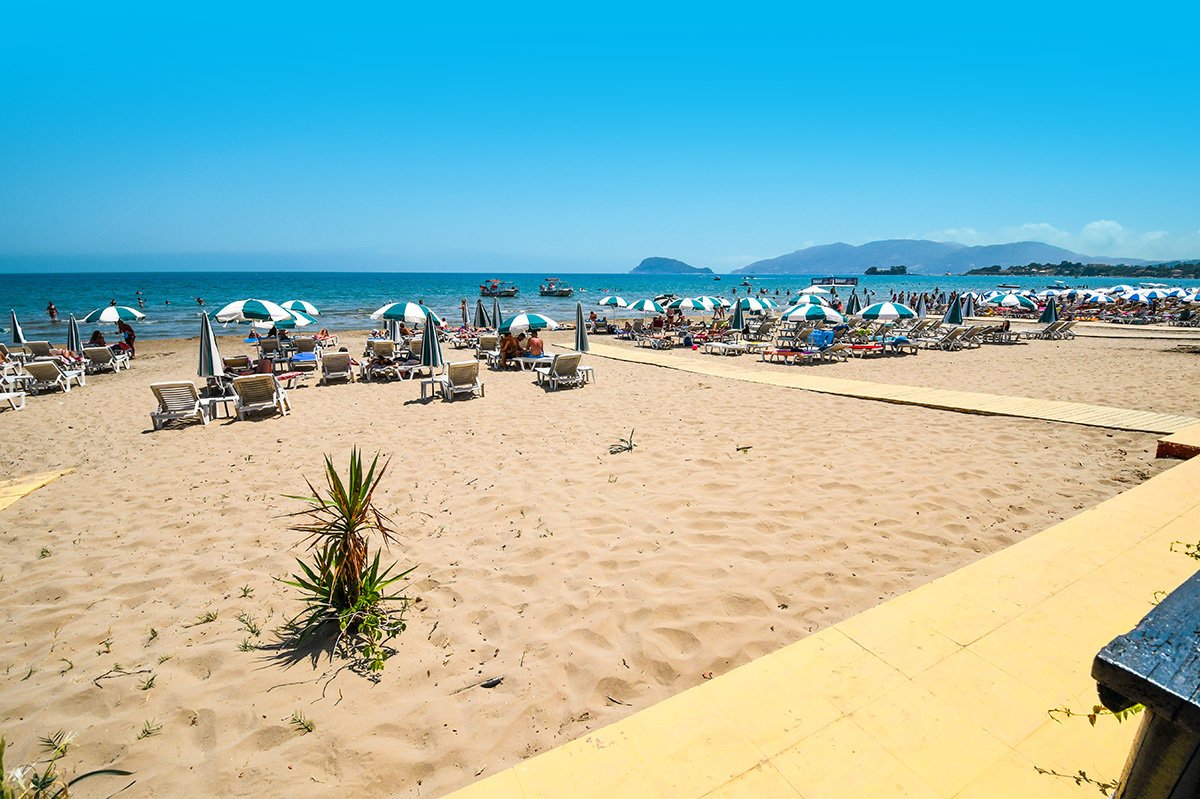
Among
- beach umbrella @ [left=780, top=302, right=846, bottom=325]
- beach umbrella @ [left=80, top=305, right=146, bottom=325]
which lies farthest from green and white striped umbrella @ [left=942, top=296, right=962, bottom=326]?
beach umbrella @ [left=80, top=305, right=146, bottom=325]

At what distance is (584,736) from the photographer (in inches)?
93.6

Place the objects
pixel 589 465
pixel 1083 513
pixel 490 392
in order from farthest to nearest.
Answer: pixel 490 392 → pixel 589 465 → pixel 1083 513

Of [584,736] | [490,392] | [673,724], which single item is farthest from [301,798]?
[490,392]

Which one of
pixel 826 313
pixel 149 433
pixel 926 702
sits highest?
pixel 826 313

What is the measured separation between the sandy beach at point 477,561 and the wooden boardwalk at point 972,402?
524mm

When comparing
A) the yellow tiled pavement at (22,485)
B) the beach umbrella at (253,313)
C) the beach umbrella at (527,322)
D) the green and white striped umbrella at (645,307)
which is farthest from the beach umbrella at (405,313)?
the green and white striped umbrella at (645,307)

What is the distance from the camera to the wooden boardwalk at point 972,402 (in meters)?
7.28

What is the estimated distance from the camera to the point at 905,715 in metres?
2.35

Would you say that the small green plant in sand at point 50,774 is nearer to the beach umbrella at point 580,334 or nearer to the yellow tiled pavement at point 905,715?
the yellow tiled pavement at point 905,715

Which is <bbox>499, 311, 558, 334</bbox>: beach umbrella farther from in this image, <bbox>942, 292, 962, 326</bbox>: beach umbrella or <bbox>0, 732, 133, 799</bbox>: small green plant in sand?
<bbox>942, 292, 962, 326</bbox>: beach umbrella

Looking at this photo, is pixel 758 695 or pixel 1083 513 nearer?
pixel 758 695

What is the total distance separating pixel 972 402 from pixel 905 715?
7.98 m

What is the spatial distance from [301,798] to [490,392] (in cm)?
913

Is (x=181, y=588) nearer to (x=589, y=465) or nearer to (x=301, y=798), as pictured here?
(x=301, y=798)
